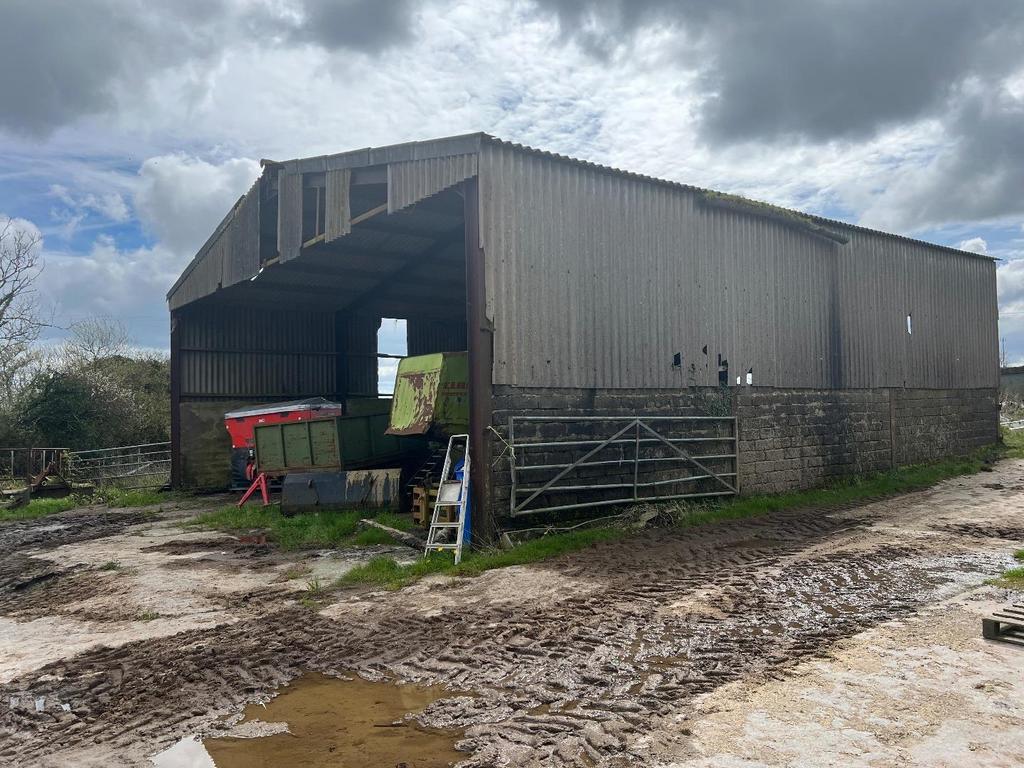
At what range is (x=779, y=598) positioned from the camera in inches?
279

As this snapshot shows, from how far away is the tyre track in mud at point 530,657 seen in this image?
442 cm

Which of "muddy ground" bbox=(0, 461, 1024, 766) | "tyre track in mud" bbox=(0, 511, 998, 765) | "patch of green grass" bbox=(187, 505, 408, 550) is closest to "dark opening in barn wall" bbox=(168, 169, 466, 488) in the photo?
"patch of green grass" bbox=(187, 505, 408, 550)

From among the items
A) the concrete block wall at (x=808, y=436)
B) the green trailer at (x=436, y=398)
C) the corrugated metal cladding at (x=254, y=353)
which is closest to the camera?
the green trailer at (x=436, y=398)

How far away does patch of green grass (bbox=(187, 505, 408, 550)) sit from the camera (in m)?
10.8

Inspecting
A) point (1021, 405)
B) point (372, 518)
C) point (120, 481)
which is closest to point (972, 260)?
point (1021, 405)

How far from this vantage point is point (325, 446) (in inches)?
549

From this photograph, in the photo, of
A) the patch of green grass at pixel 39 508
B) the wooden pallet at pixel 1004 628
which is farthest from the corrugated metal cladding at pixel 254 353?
the wooden pallet at pixel 1004 628

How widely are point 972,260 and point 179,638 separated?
72.6 feet

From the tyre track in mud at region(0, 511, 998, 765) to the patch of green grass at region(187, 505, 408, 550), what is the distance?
3.31 meters

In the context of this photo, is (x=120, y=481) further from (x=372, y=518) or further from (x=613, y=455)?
(x=613, y=455)

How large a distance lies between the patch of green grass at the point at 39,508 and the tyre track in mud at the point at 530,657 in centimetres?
1054

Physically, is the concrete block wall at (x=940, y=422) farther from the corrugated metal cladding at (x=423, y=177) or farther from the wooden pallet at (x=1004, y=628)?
the corrugated metal cladding at (x=423, y=177)

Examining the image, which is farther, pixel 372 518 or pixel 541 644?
pixel 372 518

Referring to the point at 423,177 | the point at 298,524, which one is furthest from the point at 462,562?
the point at 423,177
